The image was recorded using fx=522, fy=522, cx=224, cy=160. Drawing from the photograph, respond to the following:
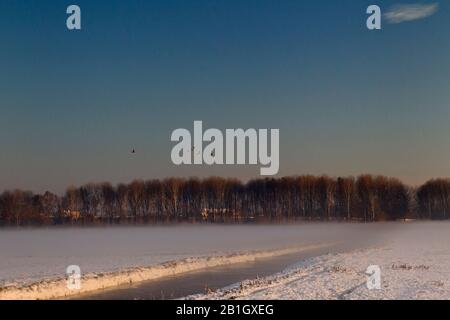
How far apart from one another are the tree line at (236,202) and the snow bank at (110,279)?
288 ft

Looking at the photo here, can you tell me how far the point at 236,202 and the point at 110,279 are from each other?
4290 inches

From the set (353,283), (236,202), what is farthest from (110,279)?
(236,202)

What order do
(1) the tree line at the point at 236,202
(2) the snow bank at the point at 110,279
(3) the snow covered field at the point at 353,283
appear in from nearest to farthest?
1. (3) the snow covered field at the point at 353,283
2. (2) the snow bank at the point at 110,279
3. (1) the tree line at the point at 236,202

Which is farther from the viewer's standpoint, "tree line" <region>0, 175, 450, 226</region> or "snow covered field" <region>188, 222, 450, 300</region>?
"tree line" <region>0, 175, 450, 226</region>

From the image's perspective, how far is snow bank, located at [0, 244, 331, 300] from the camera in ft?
67.4

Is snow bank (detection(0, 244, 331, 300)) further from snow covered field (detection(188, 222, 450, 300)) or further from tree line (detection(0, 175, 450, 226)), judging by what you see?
tree line (detection(0, 175, 450, 226))

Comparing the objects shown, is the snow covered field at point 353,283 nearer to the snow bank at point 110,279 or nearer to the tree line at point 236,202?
the snow bank at point 110,279

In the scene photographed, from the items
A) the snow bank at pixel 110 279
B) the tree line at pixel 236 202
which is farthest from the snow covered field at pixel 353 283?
the tree line at pixel 236 202

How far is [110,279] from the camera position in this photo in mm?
25109

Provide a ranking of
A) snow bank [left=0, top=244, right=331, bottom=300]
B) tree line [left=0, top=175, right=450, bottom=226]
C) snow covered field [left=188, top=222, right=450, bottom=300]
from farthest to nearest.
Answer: tree line [left=0, top=175, right=450, bottom=226], snow bank [left=0, top=244, right=331, bottom=300], snow covered field [left=188, top=222, right=450, bottom=300]

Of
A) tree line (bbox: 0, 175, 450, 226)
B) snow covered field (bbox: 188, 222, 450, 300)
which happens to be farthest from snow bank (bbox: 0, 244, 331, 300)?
tree line (bbox: 0, 175, 450, 226)

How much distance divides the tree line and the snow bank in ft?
288

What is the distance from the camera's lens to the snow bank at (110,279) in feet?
67.4
